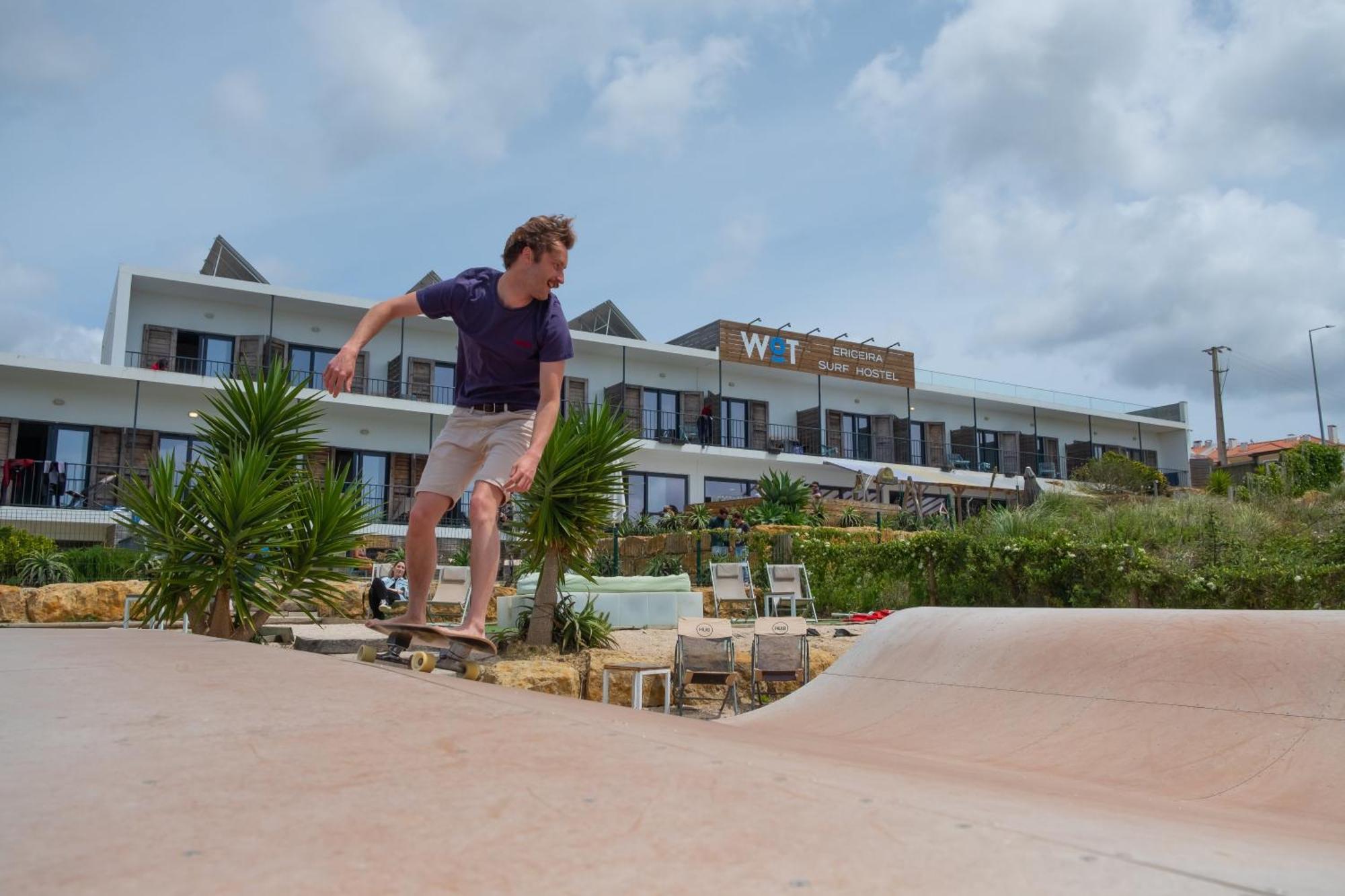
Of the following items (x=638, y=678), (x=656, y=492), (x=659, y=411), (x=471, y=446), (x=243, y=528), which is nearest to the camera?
(x=471, y=446)

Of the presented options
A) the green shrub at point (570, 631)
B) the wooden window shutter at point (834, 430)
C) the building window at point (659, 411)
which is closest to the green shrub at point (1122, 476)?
the wooden window shutter at point (834, 430)

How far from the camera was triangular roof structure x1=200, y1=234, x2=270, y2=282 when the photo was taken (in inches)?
979

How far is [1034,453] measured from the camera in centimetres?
3666

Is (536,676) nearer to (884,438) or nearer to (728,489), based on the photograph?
(728,489)

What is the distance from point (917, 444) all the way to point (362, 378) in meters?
19.8

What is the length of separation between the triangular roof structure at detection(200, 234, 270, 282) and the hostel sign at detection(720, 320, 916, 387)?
13877mm

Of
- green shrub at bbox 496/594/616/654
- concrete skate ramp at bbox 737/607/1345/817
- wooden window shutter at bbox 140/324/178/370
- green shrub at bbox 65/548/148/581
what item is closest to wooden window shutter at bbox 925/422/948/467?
wooden window shutter at bbox 140/324/178/370

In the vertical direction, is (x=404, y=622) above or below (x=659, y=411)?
below

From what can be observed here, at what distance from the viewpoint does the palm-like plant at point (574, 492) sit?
7.35 metres

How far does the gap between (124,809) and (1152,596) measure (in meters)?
9.81

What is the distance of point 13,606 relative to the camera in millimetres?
12367

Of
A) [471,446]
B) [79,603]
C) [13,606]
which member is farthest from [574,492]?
[13,606]

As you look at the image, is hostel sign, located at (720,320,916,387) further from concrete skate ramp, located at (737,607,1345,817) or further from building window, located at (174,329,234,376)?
concrete skate ramp, located at (737,607,1345,817)

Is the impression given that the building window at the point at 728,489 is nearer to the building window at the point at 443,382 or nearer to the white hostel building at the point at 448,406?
the white hostel building at the point at 448,406
